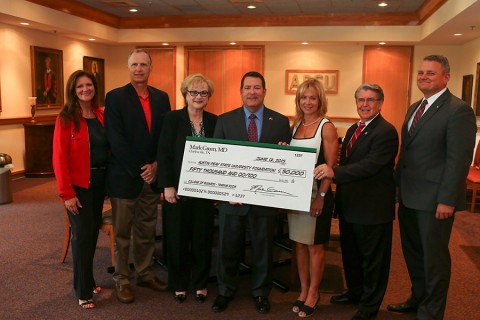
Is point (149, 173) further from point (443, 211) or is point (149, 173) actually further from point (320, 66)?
point (320, 66)

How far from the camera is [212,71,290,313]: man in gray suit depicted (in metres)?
2.86

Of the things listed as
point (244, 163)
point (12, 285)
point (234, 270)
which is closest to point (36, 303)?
point (12, 285)

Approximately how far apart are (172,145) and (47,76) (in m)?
6.23

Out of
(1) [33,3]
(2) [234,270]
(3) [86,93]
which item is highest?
(1) [33,3]

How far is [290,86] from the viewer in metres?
9.52

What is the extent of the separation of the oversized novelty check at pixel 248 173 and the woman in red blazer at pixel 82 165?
0.62 metres

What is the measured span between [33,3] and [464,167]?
6728 mm

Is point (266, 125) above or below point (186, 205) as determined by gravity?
above

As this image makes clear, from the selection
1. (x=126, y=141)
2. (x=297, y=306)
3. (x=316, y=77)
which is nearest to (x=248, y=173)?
(x=126, y=141)

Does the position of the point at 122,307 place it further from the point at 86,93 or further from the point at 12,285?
the point at 86,93

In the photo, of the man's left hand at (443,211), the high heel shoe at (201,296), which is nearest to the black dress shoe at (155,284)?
the high heel shoe at (201,296)

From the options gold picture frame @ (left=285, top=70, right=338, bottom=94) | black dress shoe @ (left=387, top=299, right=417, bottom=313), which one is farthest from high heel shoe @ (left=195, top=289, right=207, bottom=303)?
gold picture frame @ (left=285, top=70, right=338, bottom=94)

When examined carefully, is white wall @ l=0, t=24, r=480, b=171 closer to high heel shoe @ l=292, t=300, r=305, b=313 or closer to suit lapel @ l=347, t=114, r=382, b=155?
suit lapel @ l=347, t=114, r=382, b=155

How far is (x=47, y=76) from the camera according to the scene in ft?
26.6
